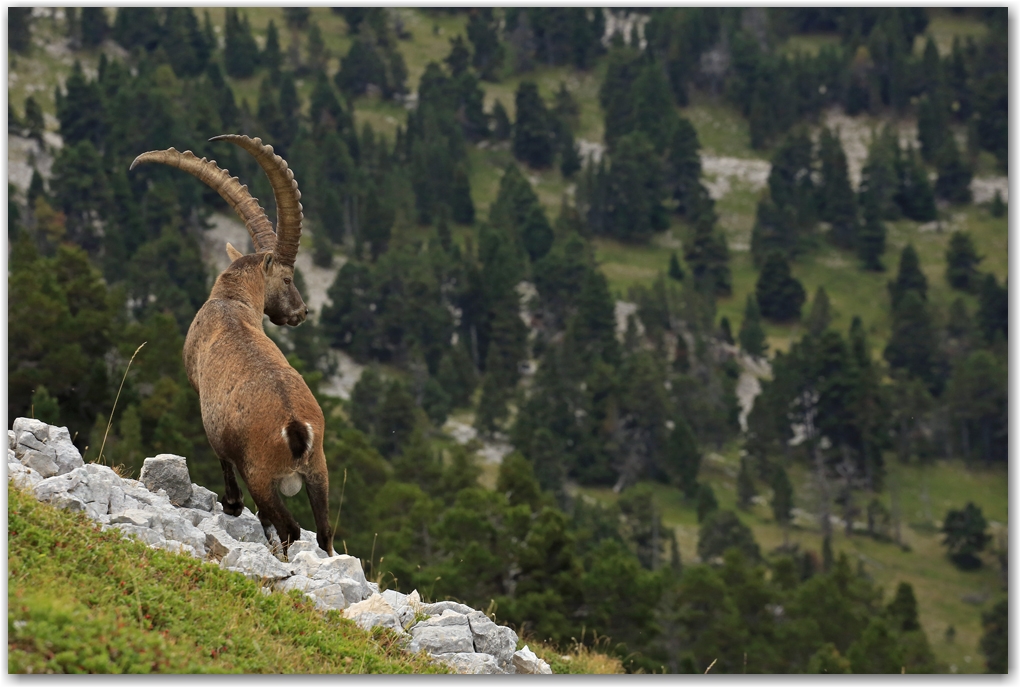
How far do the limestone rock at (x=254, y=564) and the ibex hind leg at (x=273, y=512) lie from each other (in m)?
0.51

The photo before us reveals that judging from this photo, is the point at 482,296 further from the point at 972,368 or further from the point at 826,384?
the point at 972,368

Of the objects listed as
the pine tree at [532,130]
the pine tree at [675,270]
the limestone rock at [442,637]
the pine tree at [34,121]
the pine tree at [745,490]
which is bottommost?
the pine tree at [745,490]

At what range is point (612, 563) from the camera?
54.5 metres

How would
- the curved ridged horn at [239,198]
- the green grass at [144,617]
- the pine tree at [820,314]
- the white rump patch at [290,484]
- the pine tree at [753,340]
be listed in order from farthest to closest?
1. the pine tree at [820,314]
2. the pine tree at [753,340]
3. the curved ridged horn at [239,198]
4. the white rump patch at [290,484]
5. the green grass at [144,617]

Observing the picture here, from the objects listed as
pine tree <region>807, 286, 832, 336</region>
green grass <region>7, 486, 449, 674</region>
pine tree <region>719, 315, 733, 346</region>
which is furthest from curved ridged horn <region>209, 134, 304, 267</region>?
pine tree <region>807, 286, 832, 336</region>

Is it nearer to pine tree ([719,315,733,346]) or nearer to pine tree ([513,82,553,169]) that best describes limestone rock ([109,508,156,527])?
pine tree ([719,315,733,346])

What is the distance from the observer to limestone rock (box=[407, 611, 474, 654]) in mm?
12609

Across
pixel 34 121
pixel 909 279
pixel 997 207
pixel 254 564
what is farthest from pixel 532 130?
pixel 254 564

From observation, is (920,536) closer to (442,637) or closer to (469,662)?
(442,637)

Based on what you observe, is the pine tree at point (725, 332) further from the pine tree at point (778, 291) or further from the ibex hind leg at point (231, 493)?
the ibex hind leg at point (231, 493)

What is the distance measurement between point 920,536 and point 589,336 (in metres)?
41.0

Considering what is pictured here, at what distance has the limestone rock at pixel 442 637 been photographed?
12609 millimetres

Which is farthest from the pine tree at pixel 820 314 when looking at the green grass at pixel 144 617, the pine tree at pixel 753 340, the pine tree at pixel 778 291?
the green grass at pixel 144 617

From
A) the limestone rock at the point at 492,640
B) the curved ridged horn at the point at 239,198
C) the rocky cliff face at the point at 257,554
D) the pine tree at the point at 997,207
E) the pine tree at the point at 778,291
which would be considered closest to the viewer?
the rocky cliff face at the point at 257,554
